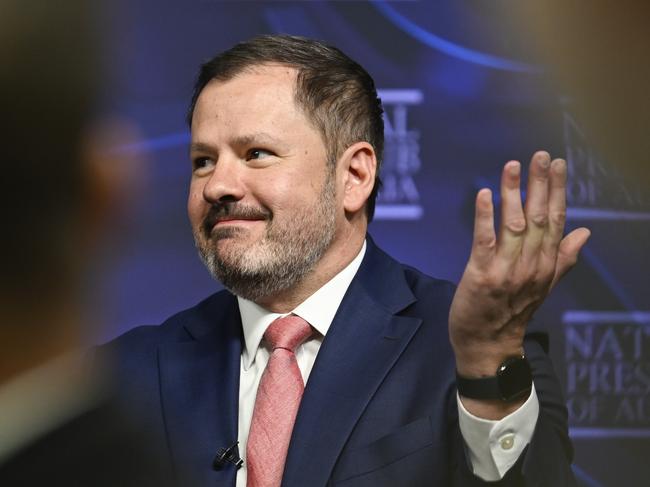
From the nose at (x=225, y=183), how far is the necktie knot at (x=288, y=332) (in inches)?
11.1

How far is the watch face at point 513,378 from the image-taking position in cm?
164

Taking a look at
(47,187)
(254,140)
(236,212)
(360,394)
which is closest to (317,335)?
(360,394)

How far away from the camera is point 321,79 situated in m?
2.23

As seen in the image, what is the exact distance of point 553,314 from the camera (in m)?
2.80

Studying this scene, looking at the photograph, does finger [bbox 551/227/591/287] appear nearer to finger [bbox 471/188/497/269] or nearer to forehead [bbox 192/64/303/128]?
finger [bbox 471/188/497/269]

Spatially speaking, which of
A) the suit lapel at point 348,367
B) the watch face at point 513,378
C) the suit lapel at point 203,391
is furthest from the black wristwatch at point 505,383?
the suit lapel at point 203,391

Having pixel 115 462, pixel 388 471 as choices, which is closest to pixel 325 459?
pixel 388 471

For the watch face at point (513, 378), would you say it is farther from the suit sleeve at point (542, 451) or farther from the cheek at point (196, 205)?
the cheek at point (196, 205)

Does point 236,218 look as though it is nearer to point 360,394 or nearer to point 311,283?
point 311,283

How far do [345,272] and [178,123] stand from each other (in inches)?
39.8

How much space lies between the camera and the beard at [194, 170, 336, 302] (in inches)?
81.7

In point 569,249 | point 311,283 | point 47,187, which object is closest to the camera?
point 569,249

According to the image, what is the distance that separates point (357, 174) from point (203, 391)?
617mm

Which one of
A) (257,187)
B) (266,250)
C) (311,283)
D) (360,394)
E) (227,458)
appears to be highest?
(257,187)
